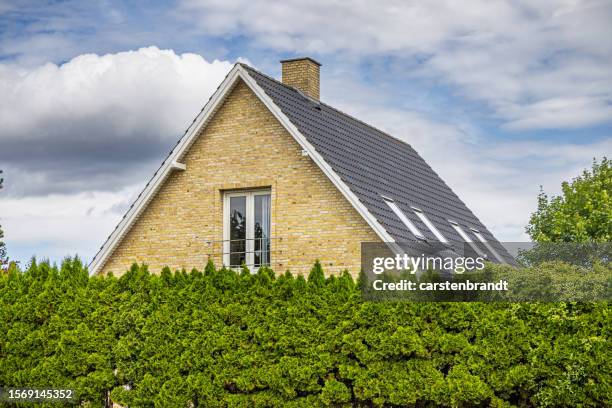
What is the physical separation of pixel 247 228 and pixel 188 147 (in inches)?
104

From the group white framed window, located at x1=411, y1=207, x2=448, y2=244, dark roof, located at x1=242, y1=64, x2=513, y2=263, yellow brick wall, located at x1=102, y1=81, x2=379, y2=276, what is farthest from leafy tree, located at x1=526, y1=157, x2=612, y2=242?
yellow brick wall, located at x1=102, y1=81, x2=379, y2=276

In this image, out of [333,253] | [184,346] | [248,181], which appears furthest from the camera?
[248,181]

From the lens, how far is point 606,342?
12.6m

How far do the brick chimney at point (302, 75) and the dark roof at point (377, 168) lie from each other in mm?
827

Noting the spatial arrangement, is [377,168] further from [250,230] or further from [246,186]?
[250,230]

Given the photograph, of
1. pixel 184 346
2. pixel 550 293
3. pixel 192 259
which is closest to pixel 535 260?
pixel 550 293

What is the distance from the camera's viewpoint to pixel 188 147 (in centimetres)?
2156

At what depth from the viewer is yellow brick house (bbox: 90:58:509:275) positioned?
1953 cm

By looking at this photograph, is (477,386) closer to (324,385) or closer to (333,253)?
(324,385)

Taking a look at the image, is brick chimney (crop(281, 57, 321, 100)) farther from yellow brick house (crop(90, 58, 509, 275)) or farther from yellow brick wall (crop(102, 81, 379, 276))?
yellow brick wall (crop(102, 81, 379, 276))

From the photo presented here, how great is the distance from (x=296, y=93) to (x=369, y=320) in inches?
459

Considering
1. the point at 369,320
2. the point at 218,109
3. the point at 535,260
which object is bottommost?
the point at 369,320

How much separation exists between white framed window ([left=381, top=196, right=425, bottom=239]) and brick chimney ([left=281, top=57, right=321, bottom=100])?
5.84m

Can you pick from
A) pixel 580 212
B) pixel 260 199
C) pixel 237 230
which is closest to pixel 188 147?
pixel 260 199
